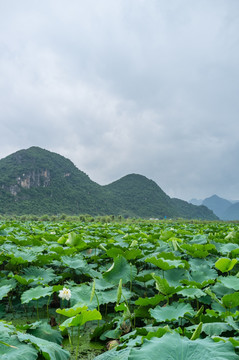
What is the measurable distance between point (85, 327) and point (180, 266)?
2.99 feet

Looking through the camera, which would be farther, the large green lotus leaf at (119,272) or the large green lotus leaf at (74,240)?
the large green lotus leaf at (74,240)

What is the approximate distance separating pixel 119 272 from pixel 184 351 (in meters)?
1.45

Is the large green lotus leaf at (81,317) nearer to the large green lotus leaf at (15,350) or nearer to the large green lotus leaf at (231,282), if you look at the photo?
the large green lotus leaf at (15,350)

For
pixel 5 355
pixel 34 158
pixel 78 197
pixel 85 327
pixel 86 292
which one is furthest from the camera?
pixel 34 158

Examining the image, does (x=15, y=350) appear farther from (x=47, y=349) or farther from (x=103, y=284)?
(x=103, y=284)

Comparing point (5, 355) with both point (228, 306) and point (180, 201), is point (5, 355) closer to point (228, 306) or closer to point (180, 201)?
point (228, 306)

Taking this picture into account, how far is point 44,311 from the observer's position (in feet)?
8.16

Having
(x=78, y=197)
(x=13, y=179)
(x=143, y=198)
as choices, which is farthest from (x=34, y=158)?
(x=143, y=198)

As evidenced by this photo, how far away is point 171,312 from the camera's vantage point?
1.58 m

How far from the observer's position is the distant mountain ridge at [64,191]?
55.9 metres

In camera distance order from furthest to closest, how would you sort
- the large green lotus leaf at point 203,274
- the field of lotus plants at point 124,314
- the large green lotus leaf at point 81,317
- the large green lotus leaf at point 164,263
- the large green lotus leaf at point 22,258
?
the large green lotus leaf at point 22,258 < the large green lotus leaf at point 203,274 < the large green lotus leaf at point 164,263 < the large green lotus leaf at point 81,317 < the field of lotus plants at point 124,314

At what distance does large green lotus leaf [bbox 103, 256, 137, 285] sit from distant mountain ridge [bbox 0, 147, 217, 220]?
47.9m

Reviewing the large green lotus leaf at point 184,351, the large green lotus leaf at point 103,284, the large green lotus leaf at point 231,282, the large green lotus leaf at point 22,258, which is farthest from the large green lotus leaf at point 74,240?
the large green lotus leaf at point 184,351

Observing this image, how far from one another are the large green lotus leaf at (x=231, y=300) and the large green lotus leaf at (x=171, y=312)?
0.22m
